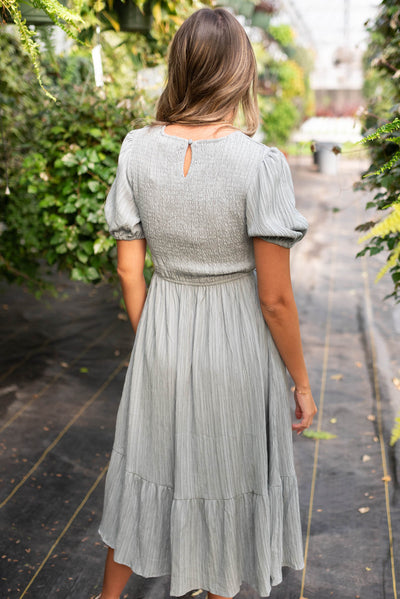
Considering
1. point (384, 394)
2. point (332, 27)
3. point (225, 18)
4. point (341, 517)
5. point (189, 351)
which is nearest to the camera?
point (225, 18)

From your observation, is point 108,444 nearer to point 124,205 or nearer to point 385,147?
point 124,205

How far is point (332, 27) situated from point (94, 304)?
674 inches

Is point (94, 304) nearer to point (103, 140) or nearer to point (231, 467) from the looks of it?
point (103, 140)

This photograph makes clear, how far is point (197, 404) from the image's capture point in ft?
4.57

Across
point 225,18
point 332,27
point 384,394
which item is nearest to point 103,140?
point 225,18

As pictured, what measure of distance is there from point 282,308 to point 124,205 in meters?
0.44

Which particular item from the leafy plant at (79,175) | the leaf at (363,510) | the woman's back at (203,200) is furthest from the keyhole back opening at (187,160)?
the leaf at (363,510)

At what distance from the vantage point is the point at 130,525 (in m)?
1.49

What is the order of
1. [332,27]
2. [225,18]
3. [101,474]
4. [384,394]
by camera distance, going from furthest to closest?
[332,27], [384,394], [101,474], [225,18]

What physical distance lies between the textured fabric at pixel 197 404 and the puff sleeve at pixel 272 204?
33mm

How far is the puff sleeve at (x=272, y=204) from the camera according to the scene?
4.02 feet

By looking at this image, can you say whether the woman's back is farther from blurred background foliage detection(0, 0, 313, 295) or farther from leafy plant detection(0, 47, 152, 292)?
leafy plant detection(0, 47, 152, 292)

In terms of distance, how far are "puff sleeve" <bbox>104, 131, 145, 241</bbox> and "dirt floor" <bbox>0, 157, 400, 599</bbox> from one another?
3.74 ft

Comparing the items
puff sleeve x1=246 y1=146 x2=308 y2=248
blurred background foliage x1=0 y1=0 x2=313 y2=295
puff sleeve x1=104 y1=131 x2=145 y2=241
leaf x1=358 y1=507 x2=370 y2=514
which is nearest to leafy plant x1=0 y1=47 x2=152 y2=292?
blurred background foliage x1=0 y1=0 x2=313 y2=295
